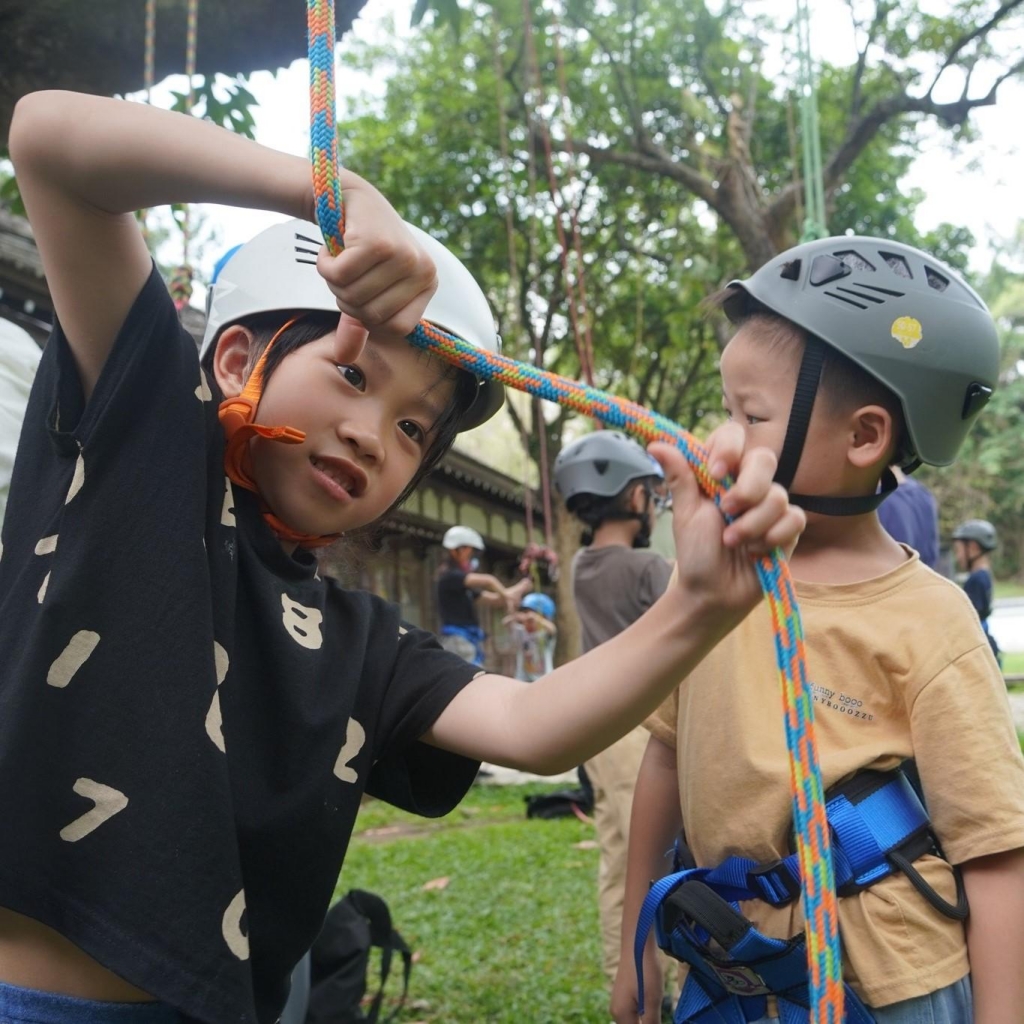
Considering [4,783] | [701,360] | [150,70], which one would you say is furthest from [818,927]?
[701,360]

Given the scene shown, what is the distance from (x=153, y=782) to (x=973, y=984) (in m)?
1.24

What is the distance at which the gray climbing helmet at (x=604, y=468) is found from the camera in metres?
4.41

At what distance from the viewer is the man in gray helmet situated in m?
4.04

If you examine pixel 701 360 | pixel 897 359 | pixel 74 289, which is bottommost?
pixel 701 360

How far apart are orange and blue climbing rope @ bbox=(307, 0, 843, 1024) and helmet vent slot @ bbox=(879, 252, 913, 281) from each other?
1.03 metres

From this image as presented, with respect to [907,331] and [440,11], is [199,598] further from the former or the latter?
[440,11]

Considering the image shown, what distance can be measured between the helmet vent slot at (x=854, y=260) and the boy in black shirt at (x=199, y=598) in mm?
812

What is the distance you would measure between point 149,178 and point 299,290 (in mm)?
424

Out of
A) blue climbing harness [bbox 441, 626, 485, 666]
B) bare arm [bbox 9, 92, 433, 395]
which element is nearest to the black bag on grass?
bare arm [bbox 9, 92, 433, 395]

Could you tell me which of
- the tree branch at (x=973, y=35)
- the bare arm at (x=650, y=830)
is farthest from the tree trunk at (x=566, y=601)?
the bare arm at (x=650, y=830)

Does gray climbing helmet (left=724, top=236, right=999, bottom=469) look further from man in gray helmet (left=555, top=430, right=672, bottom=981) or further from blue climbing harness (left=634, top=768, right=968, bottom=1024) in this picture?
man in gray helmet (left=555, top=430, right=672, bottom=981)

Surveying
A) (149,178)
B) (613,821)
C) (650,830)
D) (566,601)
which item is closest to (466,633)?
(566,601)

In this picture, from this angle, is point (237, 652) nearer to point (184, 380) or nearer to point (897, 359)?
point (184, 380)

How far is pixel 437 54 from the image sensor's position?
15.8 metres
